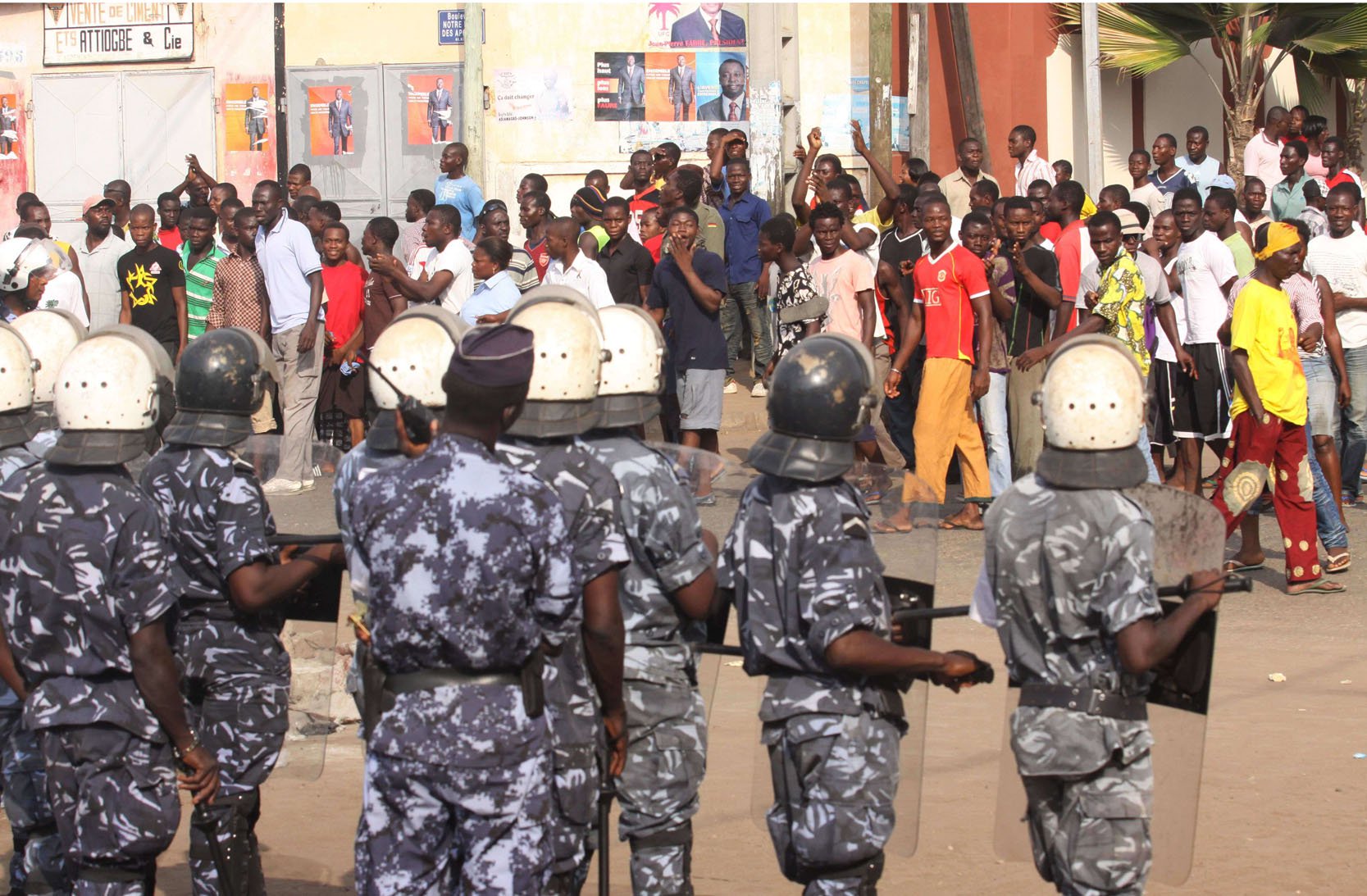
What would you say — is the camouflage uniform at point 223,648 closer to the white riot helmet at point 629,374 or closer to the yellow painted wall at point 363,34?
the white riot helmet at point 629,374

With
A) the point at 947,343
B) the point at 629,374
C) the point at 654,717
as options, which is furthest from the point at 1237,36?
the point at 654,717

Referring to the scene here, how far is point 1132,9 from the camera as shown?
17.1 metres

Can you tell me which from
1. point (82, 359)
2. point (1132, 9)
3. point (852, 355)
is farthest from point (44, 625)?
point (1132, 9)

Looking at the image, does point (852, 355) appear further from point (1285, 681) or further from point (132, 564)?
point (1285, 681)

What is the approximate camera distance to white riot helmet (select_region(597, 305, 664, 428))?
199 inches

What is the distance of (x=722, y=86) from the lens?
16.1 metres

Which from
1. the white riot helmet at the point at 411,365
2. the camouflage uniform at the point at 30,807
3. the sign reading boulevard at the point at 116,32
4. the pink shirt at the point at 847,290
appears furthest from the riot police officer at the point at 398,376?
the sign reading boulevard at the point at 116,32

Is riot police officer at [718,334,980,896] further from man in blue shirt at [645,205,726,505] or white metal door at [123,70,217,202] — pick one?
white metal door at [123,70,217,202]

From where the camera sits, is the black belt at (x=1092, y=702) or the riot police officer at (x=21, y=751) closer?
the black belt at (x=1092, y=702)

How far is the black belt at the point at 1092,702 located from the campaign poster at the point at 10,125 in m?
16.8

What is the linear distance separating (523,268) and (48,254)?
11.5ft

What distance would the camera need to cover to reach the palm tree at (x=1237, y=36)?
54.2 ft

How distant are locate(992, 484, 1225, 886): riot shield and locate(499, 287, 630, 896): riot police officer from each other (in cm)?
114

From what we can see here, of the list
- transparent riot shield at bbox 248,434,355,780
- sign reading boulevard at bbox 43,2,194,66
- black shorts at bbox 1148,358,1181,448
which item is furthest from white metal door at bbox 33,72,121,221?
black shorts at bbox 1148,358,1181,448
